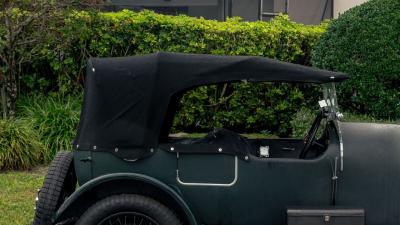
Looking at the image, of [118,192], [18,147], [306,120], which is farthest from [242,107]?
[118,192]

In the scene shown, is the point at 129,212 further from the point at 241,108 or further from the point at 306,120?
the point at 241,108

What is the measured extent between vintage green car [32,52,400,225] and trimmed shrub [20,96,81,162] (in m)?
4.11

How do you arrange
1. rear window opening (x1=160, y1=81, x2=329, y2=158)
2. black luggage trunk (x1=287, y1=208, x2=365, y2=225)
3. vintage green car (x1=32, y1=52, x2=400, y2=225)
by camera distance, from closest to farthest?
black luggage trunk (x1=287, y1=208, x2=365, y2=225) < vintage green car (x1=32, y1=52, x2=400, y2=225) < rear window opening (x1=160, y1=81, x2=329, y2=158)

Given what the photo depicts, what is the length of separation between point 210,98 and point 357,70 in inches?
93.7

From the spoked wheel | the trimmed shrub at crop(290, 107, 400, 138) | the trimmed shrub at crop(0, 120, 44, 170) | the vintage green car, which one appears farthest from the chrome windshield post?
the trimmed shrub at crop(0, 120, 44, 170)

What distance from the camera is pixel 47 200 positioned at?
4.34 m

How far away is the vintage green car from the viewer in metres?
4.19

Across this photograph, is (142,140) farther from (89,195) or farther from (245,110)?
(245,110)

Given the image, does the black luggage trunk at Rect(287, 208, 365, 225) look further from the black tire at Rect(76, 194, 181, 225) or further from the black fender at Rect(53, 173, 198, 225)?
the black tire at Rect(76, 194, 181, 225)

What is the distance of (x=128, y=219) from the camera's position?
4.20 m

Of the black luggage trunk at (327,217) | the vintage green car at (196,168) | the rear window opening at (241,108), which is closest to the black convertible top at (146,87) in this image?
the vintage green car at (196,168)

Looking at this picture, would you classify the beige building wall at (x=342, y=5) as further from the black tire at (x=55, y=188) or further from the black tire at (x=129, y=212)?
the black tire at (x=129, y=212)

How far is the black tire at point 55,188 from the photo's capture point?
4.30 meters

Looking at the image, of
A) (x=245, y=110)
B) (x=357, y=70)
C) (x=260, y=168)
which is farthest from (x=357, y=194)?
(x=245, y=110)
